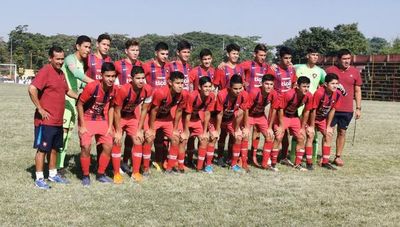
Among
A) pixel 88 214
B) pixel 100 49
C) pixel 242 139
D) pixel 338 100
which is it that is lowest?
pixel 88 214

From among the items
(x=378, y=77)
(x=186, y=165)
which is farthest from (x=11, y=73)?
(x=186, y=165)

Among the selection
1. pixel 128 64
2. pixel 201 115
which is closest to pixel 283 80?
pixel 201 115

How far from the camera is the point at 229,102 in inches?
320

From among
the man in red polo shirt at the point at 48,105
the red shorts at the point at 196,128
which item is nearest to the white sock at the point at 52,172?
the man in red polo shirt at the point at 48,105

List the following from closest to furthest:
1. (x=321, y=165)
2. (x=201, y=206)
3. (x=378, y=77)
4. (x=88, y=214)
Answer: (x=88, y=214)
(x=201, y=206)
(x=321, y=165)
(x=378, y=77)

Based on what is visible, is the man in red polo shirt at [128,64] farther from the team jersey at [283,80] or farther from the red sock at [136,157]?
the team jersey at [283,80]

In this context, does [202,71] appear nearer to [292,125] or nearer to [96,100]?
[292,125]

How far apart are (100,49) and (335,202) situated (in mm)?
4100

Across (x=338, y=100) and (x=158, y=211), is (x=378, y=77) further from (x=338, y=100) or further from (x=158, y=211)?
(x=158, y=211)

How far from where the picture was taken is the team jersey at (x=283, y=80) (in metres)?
8.95

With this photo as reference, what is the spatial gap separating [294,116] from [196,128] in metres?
1.85

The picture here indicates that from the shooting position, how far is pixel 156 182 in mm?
7121

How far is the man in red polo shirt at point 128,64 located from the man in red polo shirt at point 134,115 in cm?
54

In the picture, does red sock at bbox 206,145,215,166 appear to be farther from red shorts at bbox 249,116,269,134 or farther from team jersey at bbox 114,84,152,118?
team jersey at bbox 114,84,152,118
